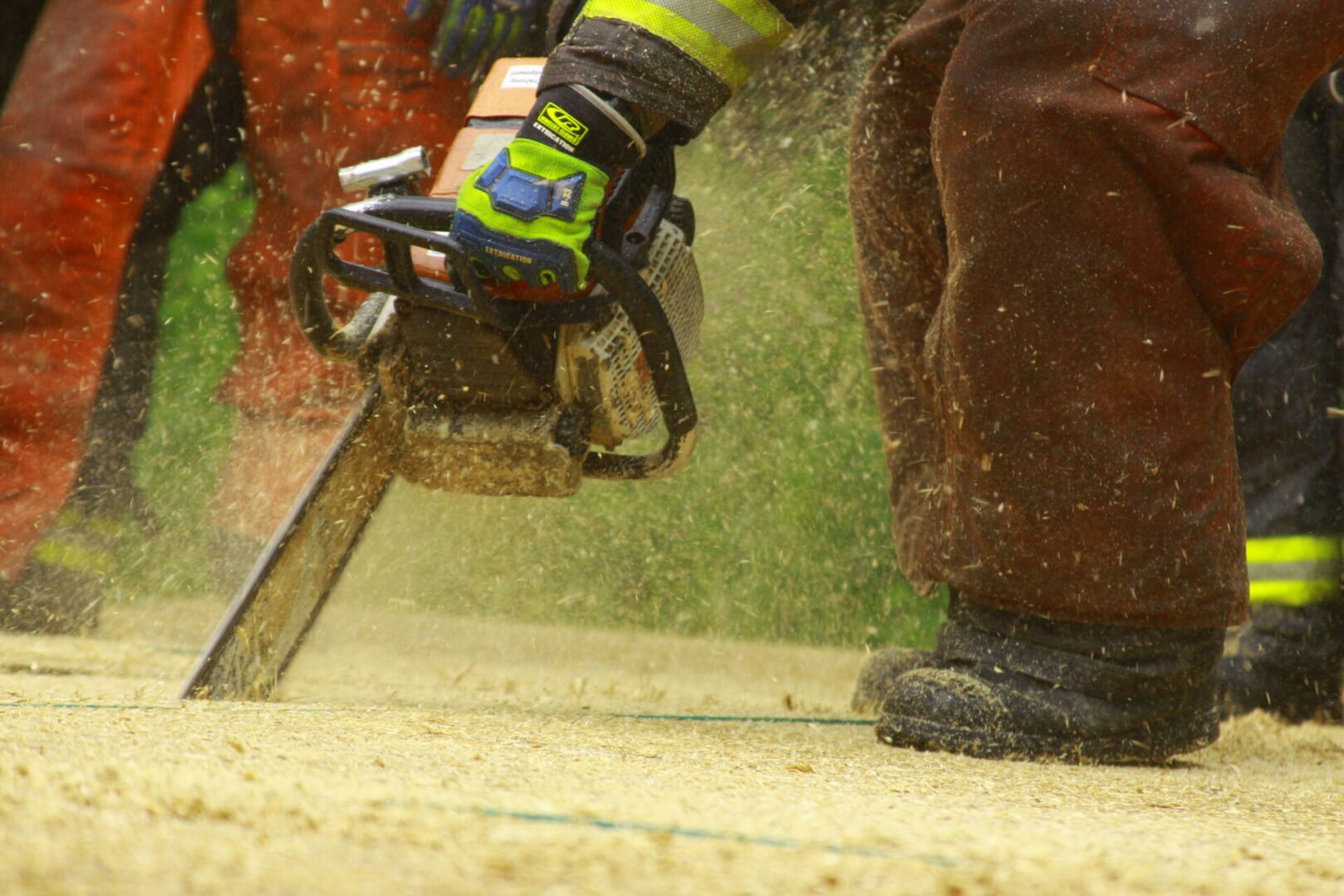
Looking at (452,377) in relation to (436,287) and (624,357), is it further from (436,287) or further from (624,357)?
(624,357)

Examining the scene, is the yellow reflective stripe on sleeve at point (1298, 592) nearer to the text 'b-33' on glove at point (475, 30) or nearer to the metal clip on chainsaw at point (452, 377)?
the metal clip on chainsaw at point (452, 377)

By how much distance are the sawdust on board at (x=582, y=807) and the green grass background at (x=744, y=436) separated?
4.54 feet

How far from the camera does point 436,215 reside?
140 cm

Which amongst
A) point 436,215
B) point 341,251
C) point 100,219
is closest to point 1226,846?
point 436,215

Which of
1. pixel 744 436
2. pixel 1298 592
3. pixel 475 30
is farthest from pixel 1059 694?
pixel 475 30

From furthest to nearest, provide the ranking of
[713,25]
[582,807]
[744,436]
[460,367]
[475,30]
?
[744,436] < [475,30] < [460,367] < [713,25] < [582,807]

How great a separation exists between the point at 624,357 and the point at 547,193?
28 centimetres

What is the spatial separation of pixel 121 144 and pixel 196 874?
280cm

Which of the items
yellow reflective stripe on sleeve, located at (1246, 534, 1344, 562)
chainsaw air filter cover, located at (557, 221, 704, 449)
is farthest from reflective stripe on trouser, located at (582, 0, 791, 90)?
yellow reflective stripe on sleeve, located at (1246, 534, 1344, 562)

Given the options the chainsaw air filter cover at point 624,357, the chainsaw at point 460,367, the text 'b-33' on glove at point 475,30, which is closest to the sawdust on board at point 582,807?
the chainsaw at point 460,367

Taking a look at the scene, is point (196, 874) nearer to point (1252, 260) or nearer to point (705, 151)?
point (1252, 260)

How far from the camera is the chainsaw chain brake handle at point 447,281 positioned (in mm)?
1371

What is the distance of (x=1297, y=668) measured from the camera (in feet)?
6.88

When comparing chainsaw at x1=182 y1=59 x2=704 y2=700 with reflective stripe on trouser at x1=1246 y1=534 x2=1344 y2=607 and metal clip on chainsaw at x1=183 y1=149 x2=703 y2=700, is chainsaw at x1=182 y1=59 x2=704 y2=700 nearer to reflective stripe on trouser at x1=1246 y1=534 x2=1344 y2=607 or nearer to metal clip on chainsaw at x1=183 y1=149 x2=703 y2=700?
metal clip on chainsaw at x1=183 y1=149 x2=703 y2=700
